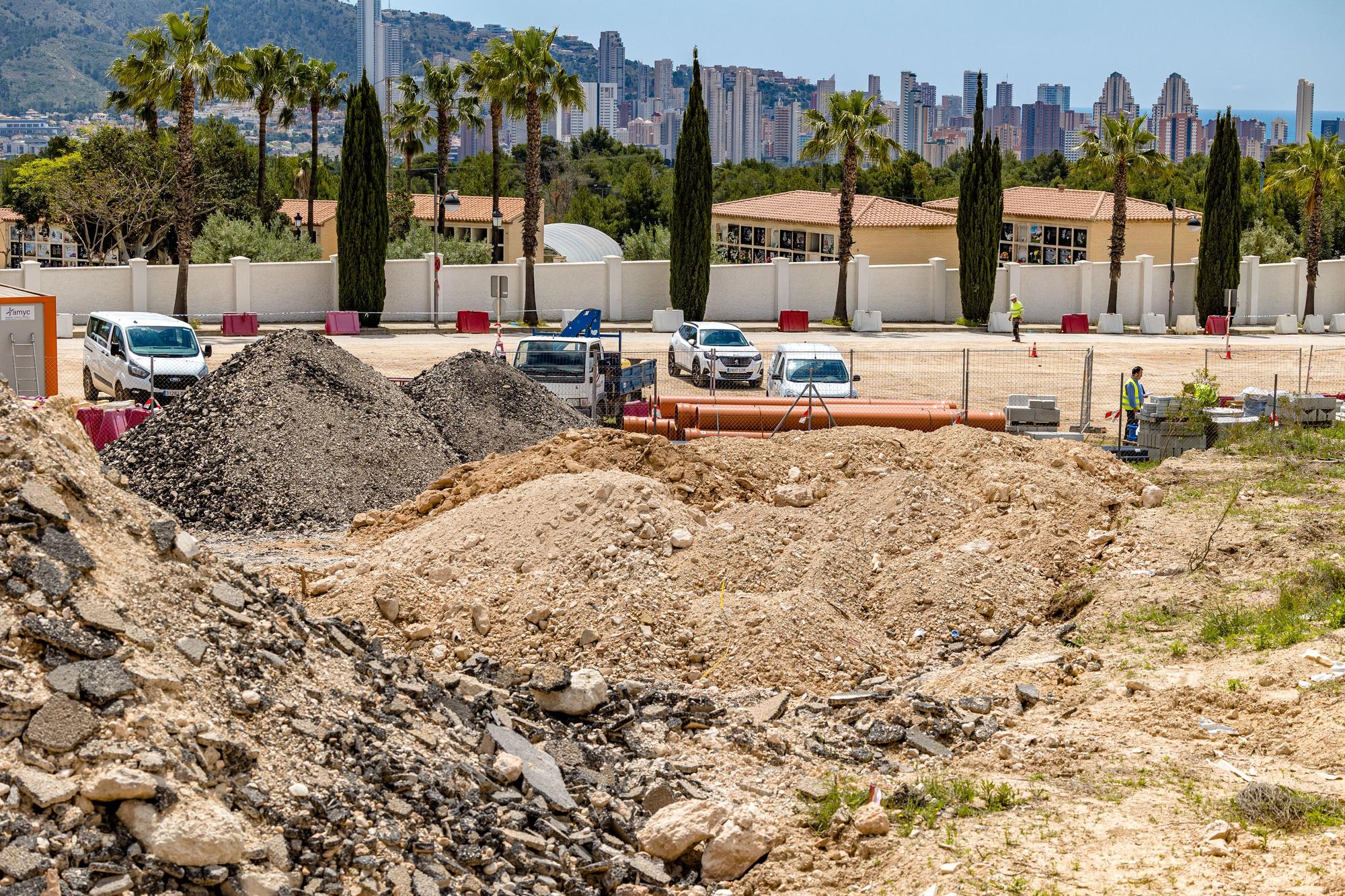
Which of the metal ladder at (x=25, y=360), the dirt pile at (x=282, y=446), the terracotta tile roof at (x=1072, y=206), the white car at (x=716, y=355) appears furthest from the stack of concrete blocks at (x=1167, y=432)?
the terracotta tile roof at (x=1072, y=206)

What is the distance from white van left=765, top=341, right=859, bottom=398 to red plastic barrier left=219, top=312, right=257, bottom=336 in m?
22.0

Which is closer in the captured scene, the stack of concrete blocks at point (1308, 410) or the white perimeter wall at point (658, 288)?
the stack of concrete blocks at point (1308, 410)

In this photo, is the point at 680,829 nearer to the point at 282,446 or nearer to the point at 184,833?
the point at 184,833

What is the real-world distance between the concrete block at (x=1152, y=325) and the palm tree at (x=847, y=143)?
10.6 metres

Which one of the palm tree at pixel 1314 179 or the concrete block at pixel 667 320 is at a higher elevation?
the palm tree at pixel 1314 179

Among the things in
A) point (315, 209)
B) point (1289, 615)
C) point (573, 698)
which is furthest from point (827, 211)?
point (573, 698)

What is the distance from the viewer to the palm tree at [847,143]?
53062mm

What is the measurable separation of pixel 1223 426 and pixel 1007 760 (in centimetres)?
1393

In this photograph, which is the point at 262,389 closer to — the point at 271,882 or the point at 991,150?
the point at 271,882

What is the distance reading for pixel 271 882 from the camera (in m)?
8.12

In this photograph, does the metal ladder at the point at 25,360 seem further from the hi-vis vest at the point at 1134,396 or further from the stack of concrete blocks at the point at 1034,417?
the hi-vis vest at the point at 1134,396

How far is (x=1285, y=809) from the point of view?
979 cm

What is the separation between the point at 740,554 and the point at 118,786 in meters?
7.86

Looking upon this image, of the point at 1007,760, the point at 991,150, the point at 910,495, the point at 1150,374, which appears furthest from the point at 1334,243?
the point at 1007,760
